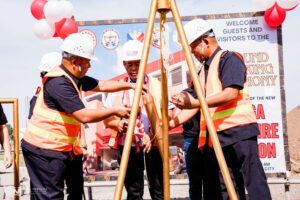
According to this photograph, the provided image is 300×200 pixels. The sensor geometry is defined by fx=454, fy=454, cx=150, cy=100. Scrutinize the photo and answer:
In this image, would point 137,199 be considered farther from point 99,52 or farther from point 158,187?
point 99,52

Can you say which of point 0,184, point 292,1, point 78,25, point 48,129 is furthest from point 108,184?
point 292,1

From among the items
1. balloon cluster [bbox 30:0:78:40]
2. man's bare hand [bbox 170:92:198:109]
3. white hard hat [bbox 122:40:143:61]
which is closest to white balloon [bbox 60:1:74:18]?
balloon cluster [bbox 30:0:78:40]

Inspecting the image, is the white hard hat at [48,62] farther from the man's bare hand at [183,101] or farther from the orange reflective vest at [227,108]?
the man's bare hand at [183,101]

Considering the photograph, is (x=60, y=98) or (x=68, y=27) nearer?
(x=60, y=98)

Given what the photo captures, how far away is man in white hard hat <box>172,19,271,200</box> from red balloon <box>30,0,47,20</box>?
3700 millimetres

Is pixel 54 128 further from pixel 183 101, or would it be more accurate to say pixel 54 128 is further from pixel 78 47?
pixel 183 101

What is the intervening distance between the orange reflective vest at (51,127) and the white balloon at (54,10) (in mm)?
3117

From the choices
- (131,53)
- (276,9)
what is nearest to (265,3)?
(276,9)

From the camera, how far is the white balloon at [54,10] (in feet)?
22.0

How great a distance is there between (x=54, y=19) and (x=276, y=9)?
3.24 meters

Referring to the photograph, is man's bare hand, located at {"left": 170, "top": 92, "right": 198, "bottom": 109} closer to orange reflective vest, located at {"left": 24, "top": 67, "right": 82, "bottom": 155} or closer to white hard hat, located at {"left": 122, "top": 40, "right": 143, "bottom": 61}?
orange reflective vest, located at {"left": 24, "top": 67, "right": 82, "bottom": 155}

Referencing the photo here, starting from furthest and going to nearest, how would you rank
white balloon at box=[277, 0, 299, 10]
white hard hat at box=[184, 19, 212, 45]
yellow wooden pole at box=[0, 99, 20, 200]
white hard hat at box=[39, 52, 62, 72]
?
white balloon at box=[277, 0, 299, 10] < white hard hat at box=[39, 52, 62, 72] < yellow wooden pole at box=[0, 99, 20, 200] < white hard hat at box=[184, 19, 212, 45]

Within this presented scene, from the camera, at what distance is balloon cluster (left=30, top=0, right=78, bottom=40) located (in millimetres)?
6711

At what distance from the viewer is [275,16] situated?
6.52 m
